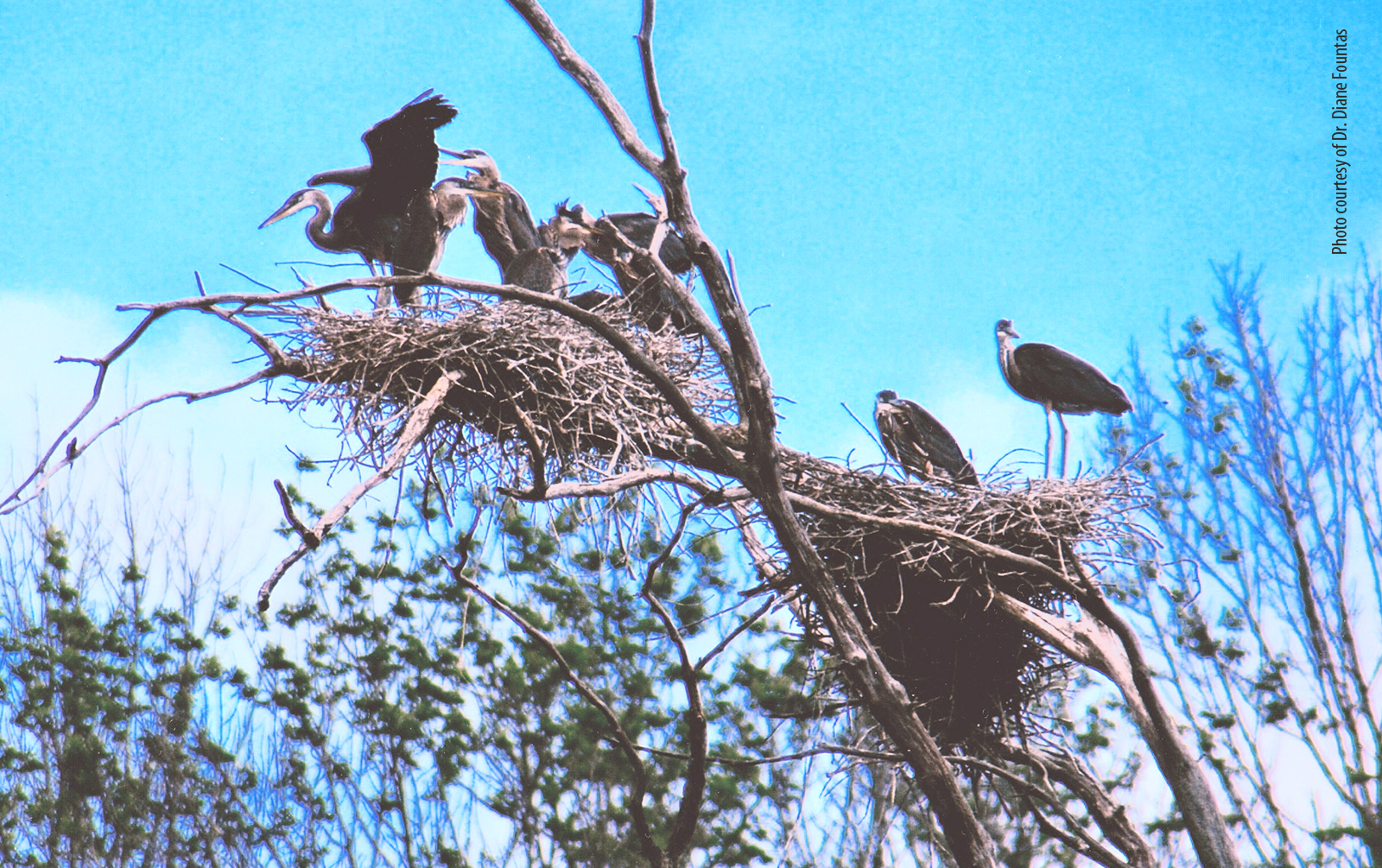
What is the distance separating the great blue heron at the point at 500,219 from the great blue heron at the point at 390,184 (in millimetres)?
370

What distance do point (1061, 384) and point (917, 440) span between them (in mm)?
698

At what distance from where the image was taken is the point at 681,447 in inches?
132

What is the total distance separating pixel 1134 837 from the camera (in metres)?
3.47

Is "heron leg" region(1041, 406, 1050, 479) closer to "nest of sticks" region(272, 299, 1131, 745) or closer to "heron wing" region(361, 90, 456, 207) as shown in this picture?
"nest of sticks" region(272, 299, 1131, 745)

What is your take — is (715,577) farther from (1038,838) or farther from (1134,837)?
(1134,837)

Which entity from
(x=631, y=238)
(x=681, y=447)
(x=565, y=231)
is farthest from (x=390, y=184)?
(x=681, y=447)

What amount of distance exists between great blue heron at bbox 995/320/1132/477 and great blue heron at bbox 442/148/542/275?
1.98 metres

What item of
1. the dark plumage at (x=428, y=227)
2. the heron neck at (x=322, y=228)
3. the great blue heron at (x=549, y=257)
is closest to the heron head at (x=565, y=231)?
the great blue heron at (x=549, y=257)

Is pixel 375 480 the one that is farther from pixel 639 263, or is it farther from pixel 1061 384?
pixel 1061 384

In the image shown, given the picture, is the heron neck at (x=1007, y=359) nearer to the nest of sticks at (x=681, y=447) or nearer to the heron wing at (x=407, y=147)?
the nest of sticks at (x=681, y=447)

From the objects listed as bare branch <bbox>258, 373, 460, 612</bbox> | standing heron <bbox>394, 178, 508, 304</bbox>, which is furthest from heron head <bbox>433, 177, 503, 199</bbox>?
bare branch <bbox>258, 373, 460, 612</bbox>

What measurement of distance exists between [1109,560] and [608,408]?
5.36 ft

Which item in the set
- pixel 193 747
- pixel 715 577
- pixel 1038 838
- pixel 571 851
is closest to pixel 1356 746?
pixel 1038 838

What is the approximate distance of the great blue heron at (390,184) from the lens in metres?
4.27
